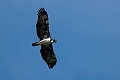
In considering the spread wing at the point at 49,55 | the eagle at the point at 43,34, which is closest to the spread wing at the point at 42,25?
the eagle at the point at 43,34

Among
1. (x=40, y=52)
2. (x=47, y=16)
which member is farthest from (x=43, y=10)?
(x=40, y=52)

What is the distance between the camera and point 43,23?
6438 centimetres

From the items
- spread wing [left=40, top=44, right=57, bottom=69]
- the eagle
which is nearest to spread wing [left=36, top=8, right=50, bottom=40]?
the eagle

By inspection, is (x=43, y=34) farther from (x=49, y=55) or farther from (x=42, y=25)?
(x=49, y=55)

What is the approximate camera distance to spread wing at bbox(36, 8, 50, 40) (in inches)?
2517

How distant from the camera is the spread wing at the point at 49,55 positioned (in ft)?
215

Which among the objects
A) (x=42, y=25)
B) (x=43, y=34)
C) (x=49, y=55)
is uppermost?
(x=42, y=25)

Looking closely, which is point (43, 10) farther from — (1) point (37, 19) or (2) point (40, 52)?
(2) point (40, 52)

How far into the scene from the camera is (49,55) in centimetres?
6631

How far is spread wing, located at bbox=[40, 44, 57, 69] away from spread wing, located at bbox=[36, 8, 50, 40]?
1926 mm

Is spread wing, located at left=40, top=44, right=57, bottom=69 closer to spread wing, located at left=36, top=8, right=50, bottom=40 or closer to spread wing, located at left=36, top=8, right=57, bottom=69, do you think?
spread wing, located at left=36, top=8, right=57, bottom=69

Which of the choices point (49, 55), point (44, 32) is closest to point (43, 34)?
point (44, 32)

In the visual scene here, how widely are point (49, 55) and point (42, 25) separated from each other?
4.53 m

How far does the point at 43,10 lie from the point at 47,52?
18.6 ft
